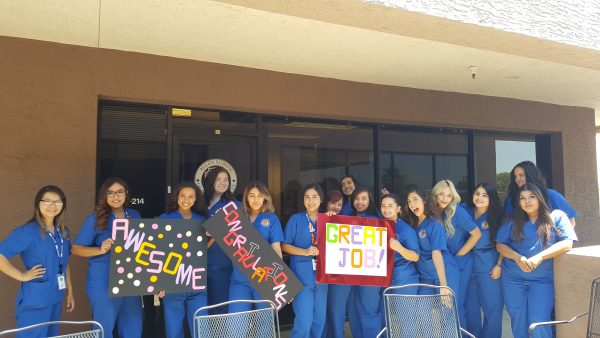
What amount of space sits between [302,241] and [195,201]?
3.19ft

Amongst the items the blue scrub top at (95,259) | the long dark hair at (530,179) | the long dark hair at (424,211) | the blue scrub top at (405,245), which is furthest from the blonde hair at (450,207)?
the blue scrub top at (95,259)

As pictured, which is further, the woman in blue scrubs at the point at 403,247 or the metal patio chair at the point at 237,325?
the woman in blue scrubs at the point at 403,247

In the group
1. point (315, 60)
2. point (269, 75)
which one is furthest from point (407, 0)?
point (269, 75)

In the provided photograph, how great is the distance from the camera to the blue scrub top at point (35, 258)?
10.9 feet

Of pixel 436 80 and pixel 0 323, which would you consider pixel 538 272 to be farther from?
pixel 0 323

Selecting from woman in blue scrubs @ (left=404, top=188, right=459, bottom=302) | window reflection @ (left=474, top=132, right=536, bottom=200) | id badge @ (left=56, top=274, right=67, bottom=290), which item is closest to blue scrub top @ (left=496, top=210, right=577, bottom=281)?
woman in blue scrubs @ (left=404, top=188, right=459, bottom=302)

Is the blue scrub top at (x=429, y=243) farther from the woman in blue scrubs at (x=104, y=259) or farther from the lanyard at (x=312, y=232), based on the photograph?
the woman in blue scrubs at (x=104, y=259)

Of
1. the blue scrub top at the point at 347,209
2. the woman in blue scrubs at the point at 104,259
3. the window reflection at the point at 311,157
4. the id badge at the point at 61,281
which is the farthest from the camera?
the window reflection at the point at 311,157

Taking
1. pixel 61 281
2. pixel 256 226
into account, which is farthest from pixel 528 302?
pixel 61 281

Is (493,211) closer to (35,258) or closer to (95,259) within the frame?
(95,259)

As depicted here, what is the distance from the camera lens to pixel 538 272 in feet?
13.0

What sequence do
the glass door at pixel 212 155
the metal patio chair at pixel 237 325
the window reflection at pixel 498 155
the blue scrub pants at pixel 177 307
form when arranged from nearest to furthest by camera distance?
the metal patio chair at pixel 237 325 < the blue scrub pants at pixel 177 307 < the glass door at pixel 212 155 < the window reflection at pixel 498 155

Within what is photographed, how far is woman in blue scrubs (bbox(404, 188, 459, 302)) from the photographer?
4152mm

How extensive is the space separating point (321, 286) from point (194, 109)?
236 centimetres
